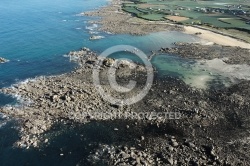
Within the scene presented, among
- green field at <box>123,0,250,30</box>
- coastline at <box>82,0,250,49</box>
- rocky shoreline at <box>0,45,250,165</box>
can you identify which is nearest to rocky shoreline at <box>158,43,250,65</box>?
coastline at <box>82,0,250,49</box>

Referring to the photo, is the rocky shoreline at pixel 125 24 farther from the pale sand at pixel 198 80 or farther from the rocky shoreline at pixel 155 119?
the pale sand at pixel 198 80

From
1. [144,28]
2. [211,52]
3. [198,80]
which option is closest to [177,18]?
[144,28]

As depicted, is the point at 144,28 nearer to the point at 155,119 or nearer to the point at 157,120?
the point at 155,119

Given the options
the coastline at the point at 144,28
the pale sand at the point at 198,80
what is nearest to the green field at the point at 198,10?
the coastline at the point at 144,28

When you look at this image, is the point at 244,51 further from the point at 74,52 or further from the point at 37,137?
the point at 37,137

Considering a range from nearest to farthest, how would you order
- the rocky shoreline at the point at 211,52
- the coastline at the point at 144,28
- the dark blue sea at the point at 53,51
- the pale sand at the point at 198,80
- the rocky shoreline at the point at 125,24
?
the dark blue sea at the point at 53,51
the pale sand at the point at 198,80
the rocky shoreline at the point at 211,52
the coastline at the point at 144,28
the rocky shoreline at the point at 125,24

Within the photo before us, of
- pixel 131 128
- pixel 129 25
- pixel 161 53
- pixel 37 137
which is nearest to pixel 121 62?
pixel 161 53

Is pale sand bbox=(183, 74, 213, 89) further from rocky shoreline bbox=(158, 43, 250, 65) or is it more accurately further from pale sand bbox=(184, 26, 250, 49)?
pale sand bbox=(184, 26, 250, 49)
